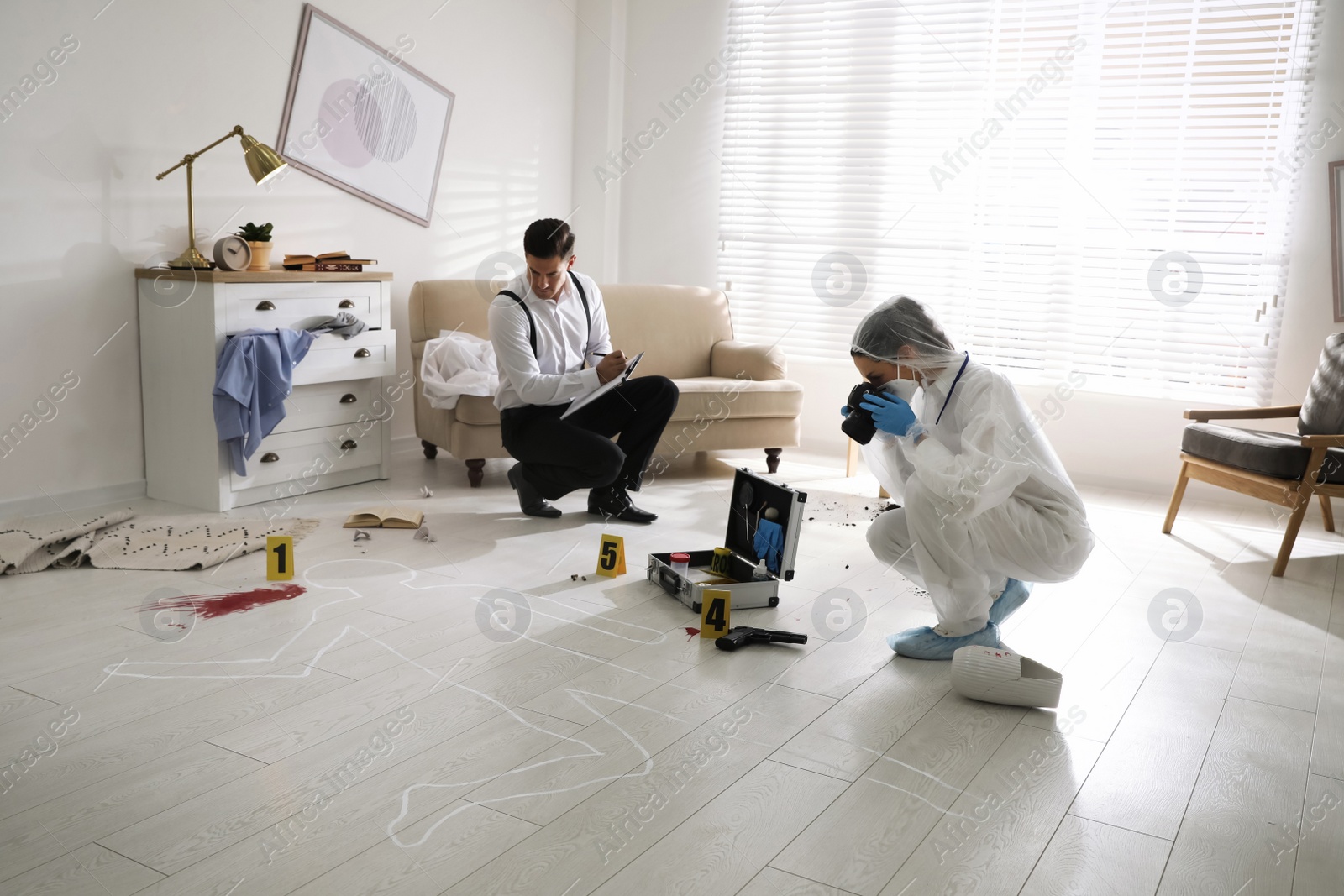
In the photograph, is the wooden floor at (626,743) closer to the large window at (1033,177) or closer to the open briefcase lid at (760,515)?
the open briefcase lid at (760,515)

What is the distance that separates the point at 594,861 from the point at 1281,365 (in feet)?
14.0

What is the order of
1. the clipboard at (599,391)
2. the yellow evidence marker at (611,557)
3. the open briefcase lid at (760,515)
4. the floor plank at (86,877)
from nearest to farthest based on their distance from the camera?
1. the floor plank at (86,877)
2. the open briefcase lid at (760,515)
3. the yellow evidence marker at (611,557)
4. the clipboard at (599,391)

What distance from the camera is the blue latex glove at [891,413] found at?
2617mm

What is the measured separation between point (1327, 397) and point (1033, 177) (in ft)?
→ 5.90

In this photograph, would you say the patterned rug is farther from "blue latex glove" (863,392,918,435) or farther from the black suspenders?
"blue latex glove" (863,392,918,435)

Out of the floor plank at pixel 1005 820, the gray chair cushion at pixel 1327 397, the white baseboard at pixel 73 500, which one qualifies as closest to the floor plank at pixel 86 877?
the floor plank at pixel 1005 820

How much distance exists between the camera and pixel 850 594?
313 centimetres

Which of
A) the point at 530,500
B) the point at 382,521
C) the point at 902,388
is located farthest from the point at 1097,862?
the point at 382,521

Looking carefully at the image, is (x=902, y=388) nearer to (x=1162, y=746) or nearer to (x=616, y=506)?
(x=1162, y=746)

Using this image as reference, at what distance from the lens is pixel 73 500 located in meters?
3.72

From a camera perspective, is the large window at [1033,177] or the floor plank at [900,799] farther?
the large window at [1033,177]

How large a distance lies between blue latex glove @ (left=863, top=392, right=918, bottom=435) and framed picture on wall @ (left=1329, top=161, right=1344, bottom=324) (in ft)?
9.81

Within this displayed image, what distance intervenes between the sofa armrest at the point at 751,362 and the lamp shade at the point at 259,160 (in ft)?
7.49

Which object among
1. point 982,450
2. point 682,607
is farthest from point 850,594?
point 982,450
